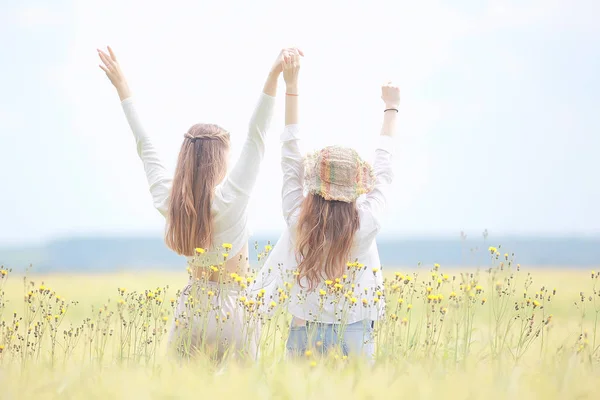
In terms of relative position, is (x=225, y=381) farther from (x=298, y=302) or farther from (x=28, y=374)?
(x=28, y=374)

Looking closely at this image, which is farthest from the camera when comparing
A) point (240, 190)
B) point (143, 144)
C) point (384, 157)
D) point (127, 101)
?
point (127, 101)

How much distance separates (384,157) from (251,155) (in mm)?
915

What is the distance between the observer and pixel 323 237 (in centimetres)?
452

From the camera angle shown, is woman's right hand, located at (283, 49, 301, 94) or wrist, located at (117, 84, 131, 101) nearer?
woman's right hand, located at (283, 49, 301, 94)

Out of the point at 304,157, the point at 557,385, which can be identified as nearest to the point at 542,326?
the point at 557,385

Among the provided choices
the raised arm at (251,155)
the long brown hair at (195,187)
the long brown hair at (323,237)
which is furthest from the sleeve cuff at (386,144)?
the long brown hair at (195,187)

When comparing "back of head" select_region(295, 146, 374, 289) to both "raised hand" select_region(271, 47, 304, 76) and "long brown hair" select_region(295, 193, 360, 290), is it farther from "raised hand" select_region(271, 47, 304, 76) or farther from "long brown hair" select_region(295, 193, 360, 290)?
"raised hand" select_region(271, 47, 304, 76)

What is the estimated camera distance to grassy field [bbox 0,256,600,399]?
149 inches

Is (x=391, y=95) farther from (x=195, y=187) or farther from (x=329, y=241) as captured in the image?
(x=195, y=187)

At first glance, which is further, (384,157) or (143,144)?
(143,144)

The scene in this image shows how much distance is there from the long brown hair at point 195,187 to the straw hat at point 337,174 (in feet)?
1.96

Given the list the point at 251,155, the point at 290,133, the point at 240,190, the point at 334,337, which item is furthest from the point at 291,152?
the point at 334,337

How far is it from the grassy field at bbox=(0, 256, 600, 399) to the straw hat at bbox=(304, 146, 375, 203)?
605 millimetres

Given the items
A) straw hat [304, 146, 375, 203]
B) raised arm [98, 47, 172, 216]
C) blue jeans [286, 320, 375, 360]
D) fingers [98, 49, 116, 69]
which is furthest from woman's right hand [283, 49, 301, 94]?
blue jeans [286, 320, 375, 360]
